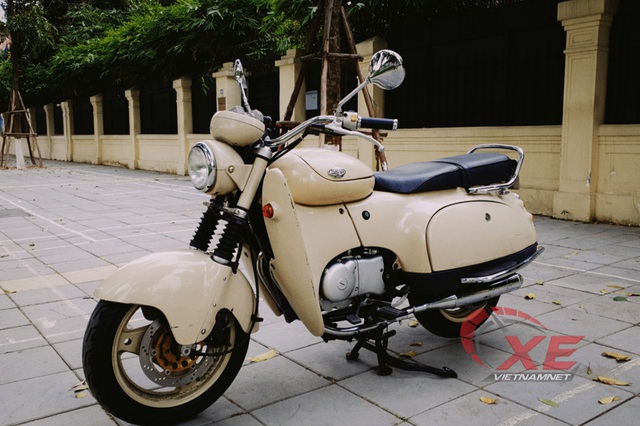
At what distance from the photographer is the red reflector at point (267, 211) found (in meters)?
2.84

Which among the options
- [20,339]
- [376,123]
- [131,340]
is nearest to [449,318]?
[376,123]

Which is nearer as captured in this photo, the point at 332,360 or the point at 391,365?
the point at 391,365

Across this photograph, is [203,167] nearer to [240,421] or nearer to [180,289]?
[180,289]

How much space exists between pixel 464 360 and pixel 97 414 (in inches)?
78.2

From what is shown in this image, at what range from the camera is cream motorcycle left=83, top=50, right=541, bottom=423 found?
8.77ft

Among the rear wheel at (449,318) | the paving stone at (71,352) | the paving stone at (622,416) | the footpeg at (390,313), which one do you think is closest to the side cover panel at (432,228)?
the footpeg at (390,313)

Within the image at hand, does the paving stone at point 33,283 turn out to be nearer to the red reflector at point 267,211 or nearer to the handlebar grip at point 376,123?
the red reflector at point 267,211

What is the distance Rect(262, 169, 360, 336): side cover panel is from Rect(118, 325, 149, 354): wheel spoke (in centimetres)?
67

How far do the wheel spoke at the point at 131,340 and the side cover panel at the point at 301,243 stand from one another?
67cm

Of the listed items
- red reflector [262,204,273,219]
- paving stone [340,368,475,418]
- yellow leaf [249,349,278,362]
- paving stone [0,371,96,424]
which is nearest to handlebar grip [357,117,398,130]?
red reflector [262,204,273,219]

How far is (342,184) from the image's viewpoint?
300cm

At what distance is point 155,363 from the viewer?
2.78 metres

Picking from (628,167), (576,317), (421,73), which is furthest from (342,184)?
(421,73)

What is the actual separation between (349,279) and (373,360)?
0.78 m
